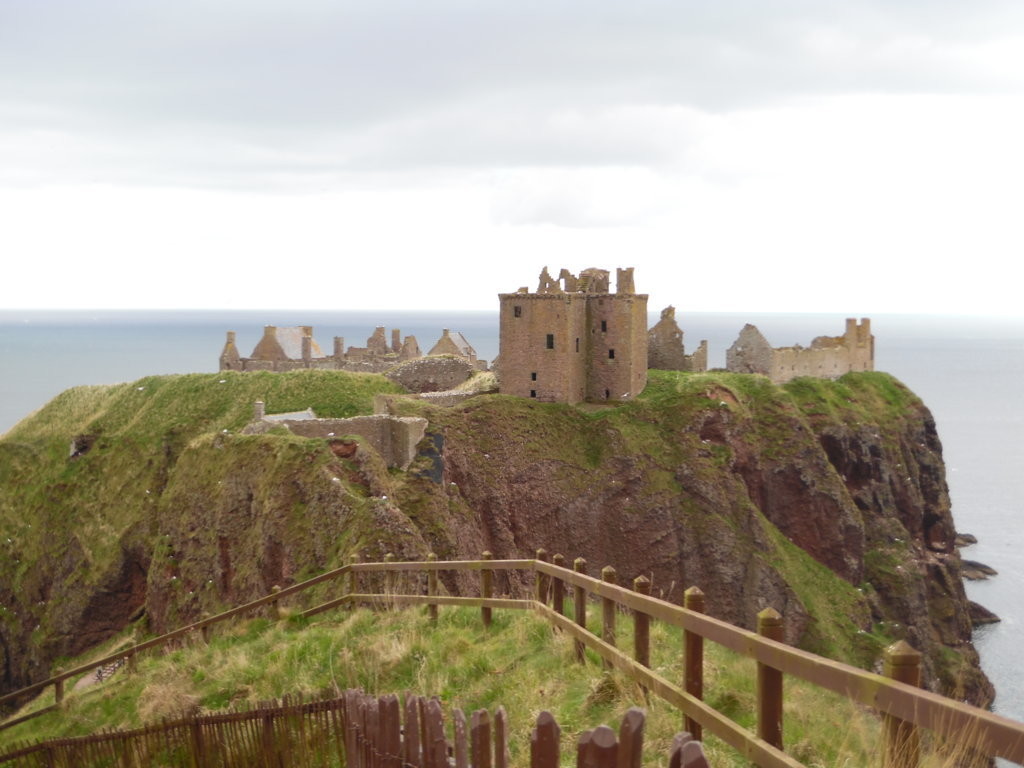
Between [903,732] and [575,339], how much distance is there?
52.8 meters

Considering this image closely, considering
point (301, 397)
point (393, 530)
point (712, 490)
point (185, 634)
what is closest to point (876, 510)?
point (712, 490)

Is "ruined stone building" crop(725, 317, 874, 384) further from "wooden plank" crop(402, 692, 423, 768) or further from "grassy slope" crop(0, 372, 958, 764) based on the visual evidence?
"wooden plank" crop(402, 692, 423, 768)

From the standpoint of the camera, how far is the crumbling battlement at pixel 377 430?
142ft

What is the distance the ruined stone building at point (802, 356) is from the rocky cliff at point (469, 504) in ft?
9.76

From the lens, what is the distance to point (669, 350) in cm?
6869

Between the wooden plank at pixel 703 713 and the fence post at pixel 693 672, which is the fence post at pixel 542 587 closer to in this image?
the wooden plank at pixel 703 713

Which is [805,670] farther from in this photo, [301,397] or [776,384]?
[776,384]

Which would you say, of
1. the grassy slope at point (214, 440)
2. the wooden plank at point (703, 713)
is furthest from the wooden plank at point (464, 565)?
the grassy slope at point (214, 440)

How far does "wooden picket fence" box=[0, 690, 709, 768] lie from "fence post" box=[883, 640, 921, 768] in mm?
1571

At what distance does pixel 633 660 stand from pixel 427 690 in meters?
3.40

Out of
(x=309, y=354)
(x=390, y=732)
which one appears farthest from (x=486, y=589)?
(x=309, y=354)

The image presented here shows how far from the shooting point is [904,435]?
79000mm

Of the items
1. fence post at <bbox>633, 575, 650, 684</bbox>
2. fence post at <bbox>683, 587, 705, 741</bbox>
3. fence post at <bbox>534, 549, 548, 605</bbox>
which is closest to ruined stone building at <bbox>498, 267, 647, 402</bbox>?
fence post at <bbox>534, 549, 548, 605</bbox>

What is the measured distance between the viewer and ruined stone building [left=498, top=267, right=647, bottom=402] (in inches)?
2288
